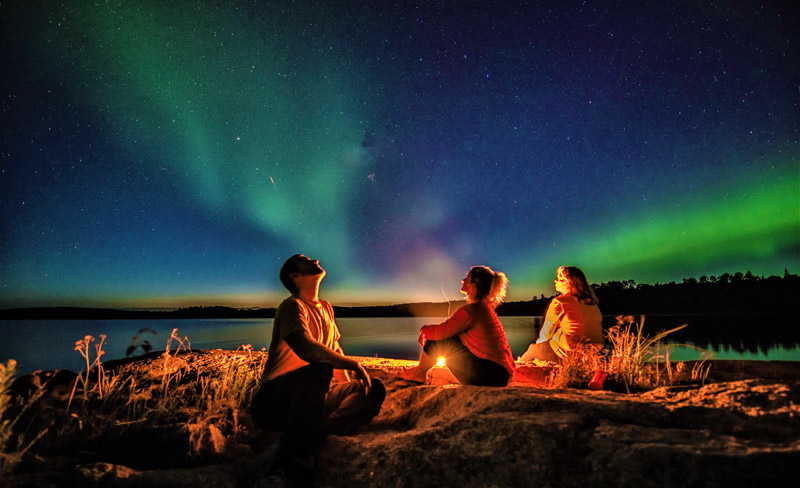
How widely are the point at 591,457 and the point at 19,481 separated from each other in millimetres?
3426

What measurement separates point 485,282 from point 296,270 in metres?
2.18

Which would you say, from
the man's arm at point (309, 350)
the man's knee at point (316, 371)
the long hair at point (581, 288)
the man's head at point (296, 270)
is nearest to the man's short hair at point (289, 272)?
the man's head at point (296, 270)

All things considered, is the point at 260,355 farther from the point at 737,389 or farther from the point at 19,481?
the point at 737,389

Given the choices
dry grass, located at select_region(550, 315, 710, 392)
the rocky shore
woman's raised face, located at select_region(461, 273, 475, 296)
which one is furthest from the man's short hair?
dry grass, located at select_region(550, 315, 710, 392)

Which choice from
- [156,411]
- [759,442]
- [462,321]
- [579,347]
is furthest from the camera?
[579,347]

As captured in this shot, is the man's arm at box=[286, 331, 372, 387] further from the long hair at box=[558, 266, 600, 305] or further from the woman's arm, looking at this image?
the long hair at box=[558, 266, 600, 305]

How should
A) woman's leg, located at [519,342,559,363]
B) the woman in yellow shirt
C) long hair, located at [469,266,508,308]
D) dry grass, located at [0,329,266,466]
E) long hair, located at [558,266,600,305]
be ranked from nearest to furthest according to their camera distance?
1. dry grass, located at [0,329,266,466]
2. long hair, located at [469,266,508,308]
3. the woman in yellow shirt
4. long hair, located at [558,266,600,305]
5. woman's leg, located at [519,342,559,363]

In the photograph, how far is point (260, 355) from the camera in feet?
21.8

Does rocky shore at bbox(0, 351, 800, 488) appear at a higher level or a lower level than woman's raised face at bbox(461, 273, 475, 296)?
lower

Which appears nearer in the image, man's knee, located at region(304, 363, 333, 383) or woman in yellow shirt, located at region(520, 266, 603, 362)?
man's knee, located at region(304, 363, 333, 383)

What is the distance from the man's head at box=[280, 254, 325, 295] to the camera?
3289 millimetres

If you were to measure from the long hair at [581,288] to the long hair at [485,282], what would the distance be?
163 centimetres

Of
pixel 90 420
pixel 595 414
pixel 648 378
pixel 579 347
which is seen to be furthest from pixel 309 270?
pixel 648 378

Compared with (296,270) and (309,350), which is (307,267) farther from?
(309,350)
